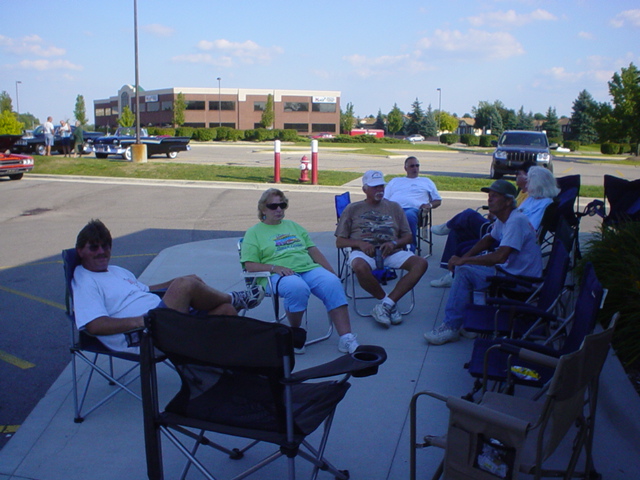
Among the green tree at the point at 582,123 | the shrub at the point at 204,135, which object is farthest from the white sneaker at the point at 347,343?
the green tree at the point at 582,123

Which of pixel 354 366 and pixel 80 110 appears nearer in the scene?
pixel 354 366

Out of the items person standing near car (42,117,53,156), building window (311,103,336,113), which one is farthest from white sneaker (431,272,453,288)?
building window (311,103,336,113)

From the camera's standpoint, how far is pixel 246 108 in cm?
8831

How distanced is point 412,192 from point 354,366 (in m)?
6.24

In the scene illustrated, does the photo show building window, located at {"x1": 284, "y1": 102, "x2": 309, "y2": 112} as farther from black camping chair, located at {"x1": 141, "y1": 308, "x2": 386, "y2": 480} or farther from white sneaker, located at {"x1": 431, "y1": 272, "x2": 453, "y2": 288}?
black camping chair, located at {"x1": 141, "y1": 308, "x2": 386, "y2": 480}

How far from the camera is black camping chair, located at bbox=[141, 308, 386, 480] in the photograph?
8.39 feet

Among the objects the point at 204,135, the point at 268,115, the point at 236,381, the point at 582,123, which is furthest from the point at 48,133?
the point at 582,123

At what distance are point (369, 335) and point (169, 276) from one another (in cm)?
320

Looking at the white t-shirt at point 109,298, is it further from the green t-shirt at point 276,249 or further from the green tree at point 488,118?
the green tree at point 488,118

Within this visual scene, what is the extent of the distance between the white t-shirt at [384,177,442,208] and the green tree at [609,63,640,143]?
30479 millimetres

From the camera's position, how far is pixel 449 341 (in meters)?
5.14

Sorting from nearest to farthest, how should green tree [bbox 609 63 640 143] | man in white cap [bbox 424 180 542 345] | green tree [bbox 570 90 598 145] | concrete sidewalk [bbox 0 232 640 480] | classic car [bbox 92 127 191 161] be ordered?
concrete sidewalk [bbox 0 232 640 480] → man in white cap [bbox 424 180 542 345] → classic car [bbox 92 127 191 161] → green tree [bbox 609 63 640 143] → green tree [bbox 570 90 598 145]

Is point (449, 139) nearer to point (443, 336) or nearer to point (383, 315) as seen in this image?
point (383, 315)

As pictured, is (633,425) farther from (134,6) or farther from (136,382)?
(134,6)
